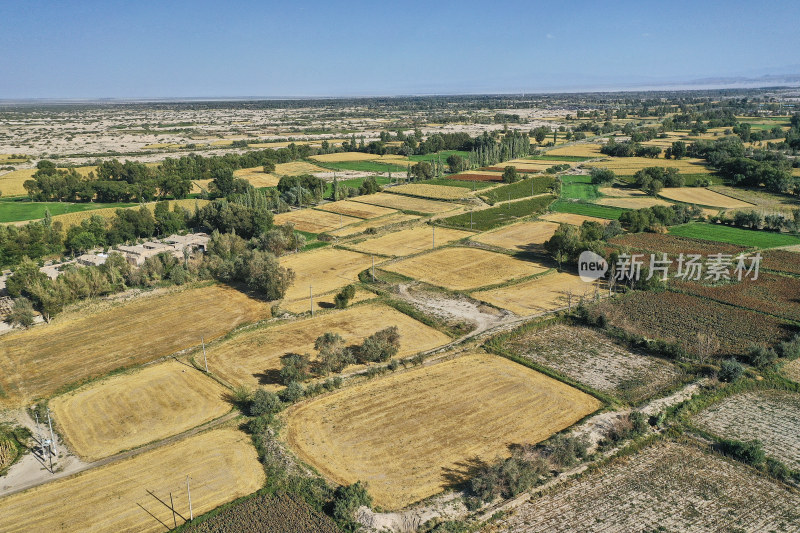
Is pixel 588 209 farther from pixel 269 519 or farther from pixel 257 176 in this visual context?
pixel 269 519


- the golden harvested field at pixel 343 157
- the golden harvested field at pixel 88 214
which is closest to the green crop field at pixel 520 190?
the golden harvested field at pixel 343 157

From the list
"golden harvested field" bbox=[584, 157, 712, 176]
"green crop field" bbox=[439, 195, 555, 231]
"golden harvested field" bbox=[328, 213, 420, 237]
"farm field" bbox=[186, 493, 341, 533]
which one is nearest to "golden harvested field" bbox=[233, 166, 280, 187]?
"golden harvested field" bbox=[328, 213, 420, 237]

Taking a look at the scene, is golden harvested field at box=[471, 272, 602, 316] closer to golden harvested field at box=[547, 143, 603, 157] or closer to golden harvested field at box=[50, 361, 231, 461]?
golden harvested field at box=[50, 361, 231, 461]

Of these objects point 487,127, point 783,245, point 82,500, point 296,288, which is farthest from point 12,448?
point 487,127

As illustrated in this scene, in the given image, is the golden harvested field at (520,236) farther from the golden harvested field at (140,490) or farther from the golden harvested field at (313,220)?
the golden harvested field at (140,490)

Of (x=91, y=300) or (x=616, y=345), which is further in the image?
(x=91, y=300)

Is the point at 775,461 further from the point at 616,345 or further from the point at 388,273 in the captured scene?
the point at 388,273
